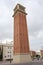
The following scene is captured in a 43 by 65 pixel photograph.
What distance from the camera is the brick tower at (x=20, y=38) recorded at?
91.4 feet

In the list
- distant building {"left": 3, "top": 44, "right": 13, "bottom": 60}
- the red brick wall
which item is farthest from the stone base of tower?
distant building {"left": 3, "top": 44, "right": 13, "bottom": 60}

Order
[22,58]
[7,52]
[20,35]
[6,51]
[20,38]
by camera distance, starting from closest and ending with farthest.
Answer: [22,58] → [20,38] → [20,35] → [6,51] → [7,52]

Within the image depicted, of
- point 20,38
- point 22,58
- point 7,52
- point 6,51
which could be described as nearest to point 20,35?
point 20,38

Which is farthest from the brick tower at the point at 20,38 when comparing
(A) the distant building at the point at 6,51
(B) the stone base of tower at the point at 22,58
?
(A) the distant building at the point at 6,51

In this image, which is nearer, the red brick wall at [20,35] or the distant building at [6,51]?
the red brick wall at [20,35]

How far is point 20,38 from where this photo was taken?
28.9 metres

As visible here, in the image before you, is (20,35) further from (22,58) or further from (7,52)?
(7,52)

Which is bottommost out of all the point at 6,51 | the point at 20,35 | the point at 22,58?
the point at 22,58

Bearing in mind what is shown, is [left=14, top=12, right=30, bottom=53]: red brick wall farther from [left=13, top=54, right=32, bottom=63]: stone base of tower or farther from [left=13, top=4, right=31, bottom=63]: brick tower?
[left=13, top=54, right=32, bottom=63]: stone base of tower

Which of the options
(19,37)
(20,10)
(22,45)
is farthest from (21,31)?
(20,10)

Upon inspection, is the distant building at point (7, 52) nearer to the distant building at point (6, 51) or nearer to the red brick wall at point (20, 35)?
the distant building at point (6, 51)

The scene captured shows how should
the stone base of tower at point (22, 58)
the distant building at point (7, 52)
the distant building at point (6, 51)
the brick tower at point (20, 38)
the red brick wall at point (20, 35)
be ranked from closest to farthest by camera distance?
the stone base of tower at point (22, 58) → the brick tower at point (20, 38) → the red brick wall at point (20, 35) → the distant building at point (6, 51) → the distant building at point (7, 52)

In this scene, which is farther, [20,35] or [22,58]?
[20,35]

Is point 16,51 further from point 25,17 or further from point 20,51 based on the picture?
point 25,17
